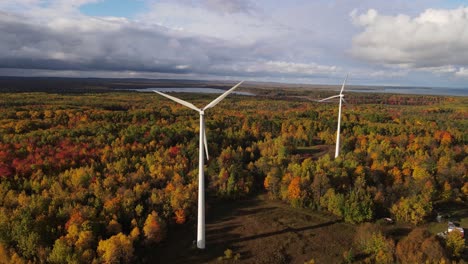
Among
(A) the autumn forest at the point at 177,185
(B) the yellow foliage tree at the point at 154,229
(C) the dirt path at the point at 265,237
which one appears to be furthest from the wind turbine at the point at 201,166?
(A) the autumn forest at the point at 177,185

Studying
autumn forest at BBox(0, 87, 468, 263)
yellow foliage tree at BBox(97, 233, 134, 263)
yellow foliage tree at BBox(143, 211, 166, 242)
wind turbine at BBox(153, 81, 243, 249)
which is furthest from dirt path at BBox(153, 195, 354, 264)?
yellow foliage tree at BBox(97, 233, 134, 263)

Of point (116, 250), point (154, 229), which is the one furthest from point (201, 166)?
point (116, 250)

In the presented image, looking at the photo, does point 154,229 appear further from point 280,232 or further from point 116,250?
point 280,232

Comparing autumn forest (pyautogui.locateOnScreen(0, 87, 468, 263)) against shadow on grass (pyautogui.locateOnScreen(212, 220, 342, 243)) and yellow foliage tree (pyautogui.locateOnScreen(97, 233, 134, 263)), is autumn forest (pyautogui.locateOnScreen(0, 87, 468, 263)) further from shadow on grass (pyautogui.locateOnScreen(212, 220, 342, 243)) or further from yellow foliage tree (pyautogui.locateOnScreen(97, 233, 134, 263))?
shadow on grass (pyautogui.locateOnScreen(212, 220, 342, 243))

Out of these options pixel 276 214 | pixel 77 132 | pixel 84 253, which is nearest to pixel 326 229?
pixel 276 214

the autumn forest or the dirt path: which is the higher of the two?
the autumn forest

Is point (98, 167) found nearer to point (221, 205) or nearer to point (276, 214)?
point (221, 205)

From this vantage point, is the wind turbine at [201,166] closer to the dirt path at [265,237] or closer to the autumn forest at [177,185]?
the dirt path at [265,237]
